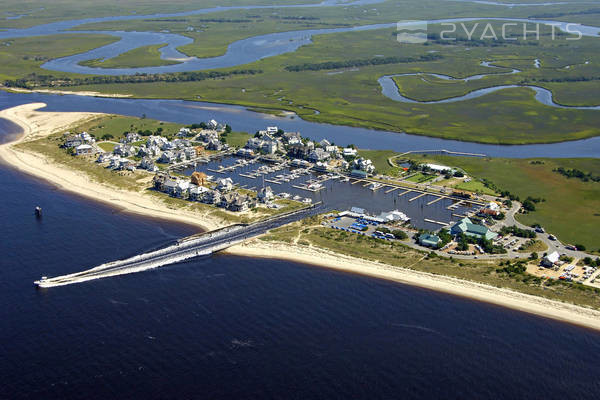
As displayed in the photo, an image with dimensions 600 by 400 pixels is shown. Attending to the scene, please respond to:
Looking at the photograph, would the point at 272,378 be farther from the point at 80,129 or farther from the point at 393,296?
the point at 80,129

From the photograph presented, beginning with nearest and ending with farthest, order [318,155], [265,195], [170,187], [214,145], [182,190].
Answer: [265,195] → [182,190] → [170,187] → [318,155] → [214,145]

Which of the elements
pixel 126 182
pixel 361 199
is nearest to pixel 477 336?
pixel 361 199

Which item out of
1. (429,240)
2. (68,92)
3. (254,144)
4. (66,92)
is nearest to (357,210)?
(429,240)

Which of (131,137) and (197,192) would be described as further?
(131,137)

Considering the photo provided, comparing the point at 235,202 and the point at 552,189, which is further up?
the point at 235,202

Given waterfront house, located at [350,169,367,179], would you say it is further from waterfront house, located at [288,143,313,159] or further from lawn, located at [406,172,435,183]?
waterfront house, located at [288,143,313,159]

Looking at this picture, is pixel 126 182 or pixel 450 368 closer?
pixel 450 368

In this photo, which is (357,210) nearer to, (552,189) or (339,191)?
(339,191)
